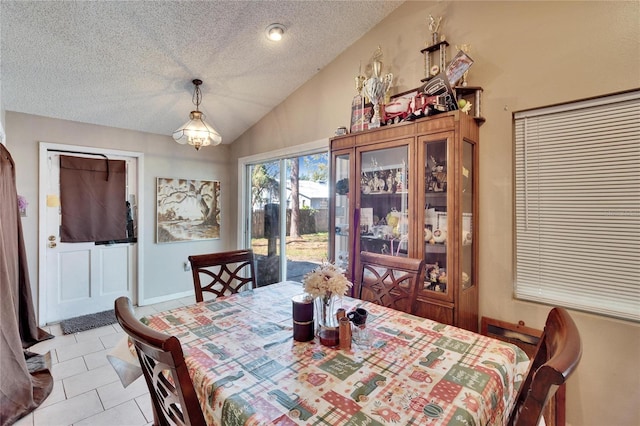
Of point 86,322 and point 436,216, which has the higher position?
point 436,216

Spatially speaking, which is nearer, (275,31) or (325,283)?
(325,283)

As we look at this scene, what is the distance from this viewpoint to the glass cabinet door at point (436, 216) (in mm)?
1938

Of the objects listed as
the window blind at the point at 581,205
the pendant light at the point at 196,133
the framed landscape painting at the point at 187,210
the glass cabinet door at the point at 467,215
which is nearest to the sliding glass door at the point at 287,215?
the framed landscape painting at the point at 187,210

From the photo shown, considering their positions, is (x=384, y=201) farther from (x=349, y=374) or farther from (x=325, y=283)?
(x=349, y=374)

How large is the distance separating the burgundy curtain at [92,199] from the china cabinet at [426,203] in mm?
3114

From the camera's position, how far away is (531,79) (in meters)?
1.85

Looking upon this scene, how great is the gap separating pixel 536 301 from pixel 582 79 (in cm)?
141

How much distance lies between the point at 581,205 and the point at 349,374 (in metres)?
1.80

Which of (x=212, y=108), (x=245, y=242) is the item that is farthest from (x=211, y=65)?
(x=245, y=242)

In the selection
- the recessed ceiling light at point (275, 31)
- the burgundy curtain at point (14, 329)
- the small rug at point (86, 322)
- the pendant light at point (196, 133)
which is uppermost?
the recessed ceiling light at point (275, 31)

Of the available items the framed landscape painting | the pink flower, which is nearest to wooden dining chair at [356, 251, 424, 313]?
the framed landscape painting

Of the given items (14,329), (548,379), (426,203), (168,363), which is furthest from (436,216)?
(14,329)

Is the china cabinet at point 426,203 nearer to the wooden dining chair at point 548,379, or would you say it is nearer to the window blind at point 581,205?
the window blind at point 581,205

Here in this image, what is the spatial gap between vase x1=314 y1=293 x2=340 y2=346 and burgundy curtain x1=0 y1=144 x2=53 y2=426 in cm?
214
